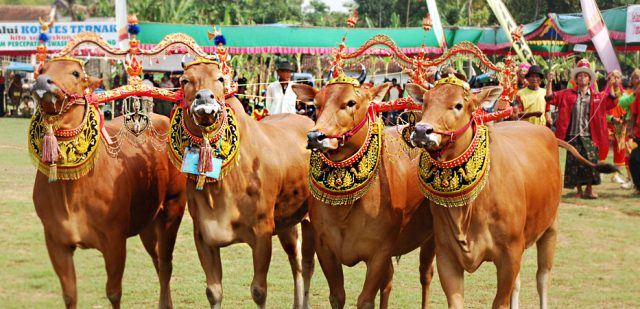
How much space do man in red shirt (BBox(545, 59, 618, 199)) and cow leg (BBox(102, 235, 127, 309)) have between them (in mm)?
8833

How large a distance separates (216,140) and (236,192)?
1.48 feet

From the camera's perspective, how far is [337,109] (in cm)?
673

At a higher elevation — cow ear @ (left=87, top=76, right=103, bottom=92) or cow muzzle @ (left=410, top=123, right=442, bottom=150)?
cow ear @ (left=87, top=76, right=103, bottom=92)

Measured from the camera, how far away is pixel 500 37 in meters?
28.3

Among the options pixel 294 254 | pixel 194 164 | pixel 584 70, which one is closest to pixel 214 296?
pixel 194 164

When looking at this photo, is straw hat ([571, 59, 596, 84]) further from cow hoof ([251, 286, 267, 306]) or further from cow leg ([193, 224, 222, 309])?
cow leg ([193, 224, 222, 309])

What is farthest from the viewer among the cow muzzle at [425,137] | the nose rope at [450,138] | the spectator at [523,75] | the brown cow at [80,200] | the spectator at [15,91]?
the spectator at [15,91]

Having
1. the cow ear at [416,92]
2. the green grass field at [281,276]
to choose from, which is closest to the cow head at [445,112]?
the cow ear at [416,92]

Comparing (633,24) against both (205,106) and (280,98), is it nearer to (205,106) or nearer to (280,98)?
(280,98)

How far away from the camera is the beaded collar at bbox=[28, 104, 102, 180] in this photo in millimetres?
7070

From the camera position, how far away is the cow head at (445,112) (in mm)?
6055

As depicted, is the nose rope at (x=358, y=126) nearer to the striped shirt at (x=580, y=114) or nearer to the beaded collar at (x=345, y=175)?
the beaded collar at (x=345, y=175)

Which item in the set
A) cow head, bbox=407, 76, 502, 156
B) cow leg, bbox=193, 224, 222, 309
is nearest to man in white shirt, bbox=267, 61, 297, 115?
cow leg, bbox=193, 224, 222, 309

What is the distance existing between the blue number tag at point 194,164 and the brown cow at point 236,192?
136mm
